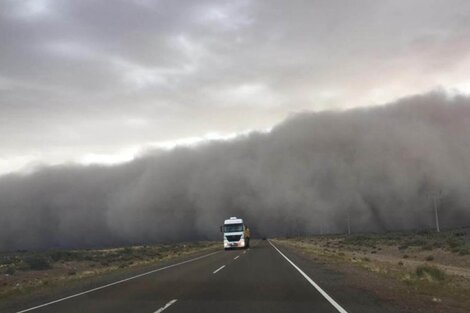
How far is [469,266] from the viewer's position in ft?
105

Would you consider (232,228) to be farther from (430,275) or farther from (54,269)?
(430,275)

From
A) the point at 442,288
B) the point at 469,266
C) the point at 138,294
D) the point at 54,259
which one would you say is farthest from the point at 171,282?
the point at 54,259

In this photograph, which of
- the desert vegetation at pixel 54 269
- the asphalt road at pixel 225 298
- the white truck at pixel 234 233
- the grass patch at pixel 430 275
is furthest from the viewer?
the white truck at pixel 234 233

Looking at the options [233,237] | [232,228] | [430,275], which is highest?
[232,228]

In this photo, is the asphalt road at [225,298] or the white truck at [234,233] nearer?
the asphalt road at [225,298]

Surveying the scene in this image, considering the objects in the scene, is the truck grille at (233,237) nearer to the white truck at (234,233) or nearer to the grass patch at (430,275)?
the white truck at (234,233)

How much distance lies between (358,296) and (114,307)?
693cm

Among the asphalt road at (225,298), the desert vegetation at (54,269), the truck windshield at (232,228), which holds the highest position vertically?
the truck windshield at (232,228)

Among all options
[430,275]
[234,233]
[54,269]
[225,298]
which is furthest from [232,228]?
[225,298]

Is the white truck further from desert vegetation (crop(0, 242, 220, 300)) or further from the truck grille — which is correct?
desert vegetation (crop(0, 242, 220, 300))

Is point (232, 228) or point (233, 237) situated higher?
point (232, 228)

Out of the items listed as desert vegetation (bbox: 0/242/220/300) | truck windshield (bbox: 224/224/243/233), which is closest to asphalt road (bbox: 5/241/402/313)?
desert vegetation (bbox: 0/242/220/300)

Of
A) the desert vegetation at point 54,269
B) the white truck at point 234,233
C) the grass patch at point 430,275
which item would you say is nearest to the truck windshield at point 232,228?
the white truck at point 234,233

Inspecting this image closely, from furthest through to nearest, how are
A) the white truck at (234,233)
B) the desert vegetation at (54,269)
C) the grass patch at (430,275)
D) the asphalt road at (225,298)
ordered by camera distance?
the white truck at (234,233), the desert vegetation at (54,269), the grass patch at (430,275), the asphalt road at (225,298)
